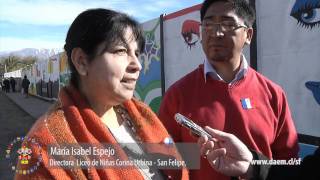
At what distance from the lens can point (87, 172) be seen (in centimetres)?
141

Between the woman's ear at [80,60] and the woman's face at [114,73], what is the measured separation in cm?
A: 2

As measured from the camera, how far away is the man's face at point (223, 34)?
2125mm

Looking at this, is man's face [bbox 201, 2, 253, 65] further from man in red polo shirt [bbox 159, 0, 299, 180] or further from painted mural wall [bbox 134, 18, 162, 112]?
painted mural wall [bbox 134, 18, 162, 112]

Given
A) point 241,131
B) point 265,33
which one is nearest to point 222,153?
point 241,131

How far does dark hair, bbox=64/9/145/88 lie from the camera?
1.52m

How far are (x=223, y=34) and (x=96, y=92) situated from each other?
0.86 meters

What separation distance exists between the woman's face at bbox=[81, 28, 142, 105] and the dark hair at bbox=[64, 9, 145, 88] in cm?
3

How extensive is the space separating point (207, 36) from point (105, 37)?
2.58ft

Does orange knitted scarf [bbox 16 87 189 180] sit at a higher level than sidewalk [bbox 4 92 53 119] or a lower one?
higher

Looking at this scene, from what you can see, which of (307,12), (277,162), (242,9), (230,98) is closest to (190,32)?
(307,12)

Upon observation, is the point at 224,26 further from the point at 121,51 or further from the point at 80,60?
the point at 80,60

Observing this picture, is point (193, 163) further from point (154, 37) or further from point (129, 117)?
point (154, 37)

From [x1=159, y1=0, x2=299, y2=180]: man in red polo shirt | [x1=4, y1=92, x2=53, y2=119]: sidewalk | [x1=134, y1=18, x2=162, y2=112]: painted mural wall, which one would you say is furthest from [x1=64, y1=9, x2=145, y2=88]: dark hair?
[x1=4, y1=92, x2=53, y2=119]: sidewalk

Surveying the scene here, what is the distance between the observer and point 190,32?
600 cm
